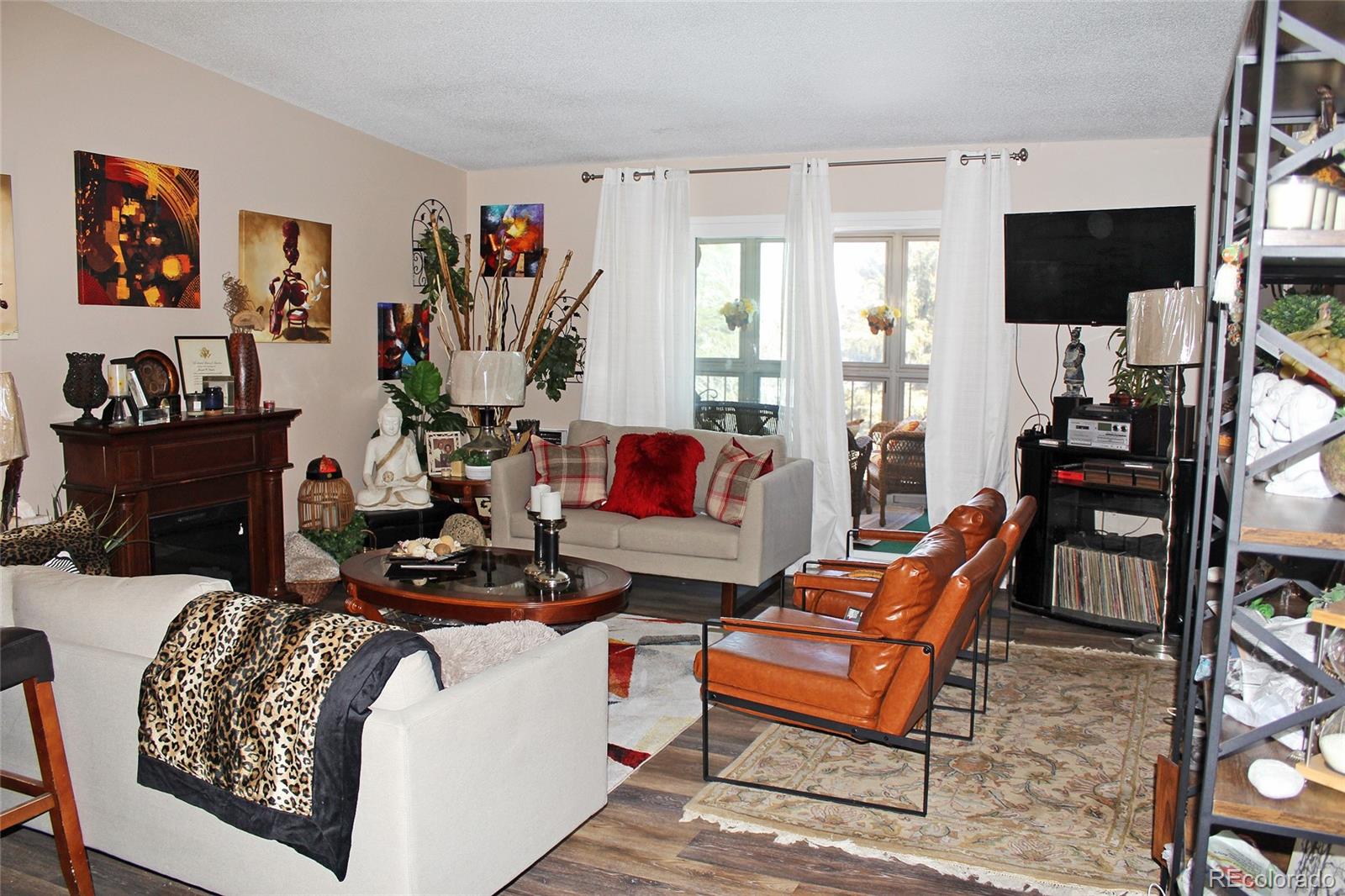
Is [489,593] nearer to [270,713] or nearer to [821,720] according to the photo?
[821,720]

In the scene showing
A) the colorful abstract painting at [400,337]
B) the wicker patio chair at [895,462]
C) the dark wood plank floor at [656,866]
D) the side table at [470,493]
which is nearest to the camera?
the dark wood plank floor at [656,866]

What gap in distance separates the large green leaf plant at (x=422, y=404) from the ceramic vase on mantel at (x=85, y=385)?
2.13 meters

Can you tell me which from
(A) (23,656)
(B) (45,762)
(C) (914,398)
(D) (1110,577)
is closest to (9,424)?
(A) (23,656)

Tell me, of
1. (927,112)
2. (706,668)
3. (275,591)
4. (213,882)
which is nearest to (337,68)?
(275,591)

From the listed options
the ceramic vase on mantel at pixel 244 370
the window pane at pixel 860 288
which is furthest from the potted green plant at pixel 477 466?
the window pane at pixel 860 288

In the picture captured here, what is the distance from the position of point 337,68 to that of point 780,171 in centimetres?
301

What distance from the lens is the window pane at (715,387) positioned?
724cm

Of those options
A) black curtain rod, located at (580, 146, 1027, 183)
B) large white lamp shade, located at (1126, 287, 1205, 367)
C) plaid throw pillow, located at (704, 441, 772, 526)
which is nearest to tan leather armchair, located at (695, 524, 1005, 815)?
large white lamp shade, located at (1126, 287, 1205, 367)

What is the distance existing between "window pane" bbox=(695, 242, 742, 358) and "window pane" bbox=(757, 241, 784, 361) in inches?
7.2

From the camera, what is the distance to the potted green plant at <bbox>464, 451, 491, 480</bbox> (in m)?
6.41

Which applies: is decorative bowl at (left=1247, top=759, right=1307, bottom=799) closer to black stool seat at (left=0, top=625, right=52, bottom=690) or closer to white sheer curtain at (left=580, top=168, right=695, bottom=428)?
black stool seat at (left=0, top=625, right=52, bottom=690)

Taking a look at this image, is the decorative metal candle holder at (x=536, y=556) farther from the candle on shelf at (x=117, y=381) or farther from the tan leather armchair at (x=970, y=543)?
the candle on shelf at (x=117, y=381)

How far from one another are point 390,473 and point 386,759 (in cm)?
422

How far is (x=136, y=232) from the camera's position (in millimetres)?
4934
